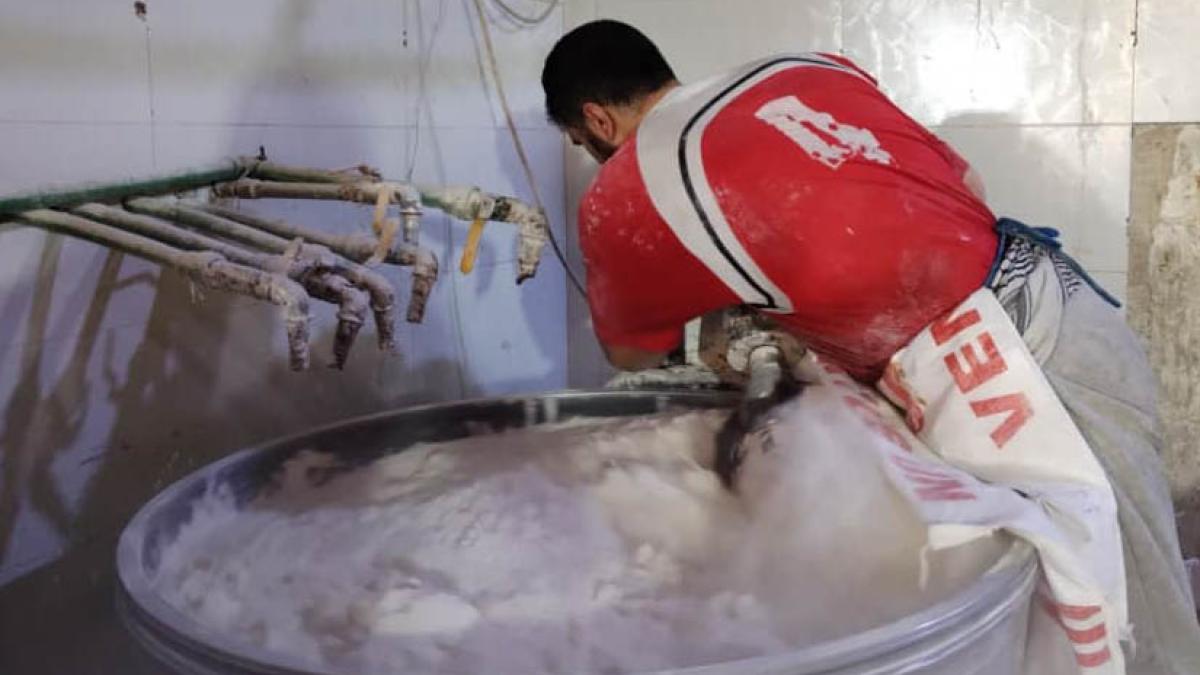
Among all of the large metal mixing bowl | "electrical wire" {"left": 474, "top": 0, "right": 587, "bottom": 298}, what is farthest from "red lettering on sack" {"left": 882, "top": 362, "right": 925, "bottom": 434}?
"electrical wire" {"left": 474, "top": 0, "right": 587, "bottom": 298}

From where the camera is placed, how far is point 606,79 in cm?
163

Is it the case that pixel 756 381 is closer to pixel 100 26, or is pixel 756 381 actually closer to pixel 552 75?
pixel 552 75

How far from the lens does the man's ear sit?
5.39 feet

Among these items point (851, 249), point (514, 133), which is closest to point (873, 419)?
point (851, 249)

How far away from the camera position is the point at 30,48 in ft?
4.07

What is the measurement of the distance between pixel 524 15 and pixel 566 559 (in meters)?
1.49

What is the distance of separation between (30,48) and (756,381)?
3.07ft

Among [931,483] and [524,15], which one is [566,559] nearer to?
[931,483]

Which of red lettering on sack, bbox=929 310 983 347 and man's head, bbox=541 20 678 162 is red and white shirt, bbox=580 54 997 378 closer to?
red lettering on sack, bbox=929 310 983 347

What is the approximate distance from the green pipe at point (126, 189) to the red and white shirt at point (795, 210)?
489 millimetres

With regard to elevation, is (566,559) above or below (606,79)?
below

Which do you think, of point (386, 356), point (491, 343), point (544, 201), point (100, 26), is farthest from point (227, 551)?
point (544, 201)

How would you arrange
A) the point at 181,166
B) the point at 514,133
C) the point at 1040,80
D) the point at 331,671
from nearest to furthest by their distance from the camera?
1. the point at 331,671
2. the point at 181,166
3. the point at 1040,80
4. the point at 514,133

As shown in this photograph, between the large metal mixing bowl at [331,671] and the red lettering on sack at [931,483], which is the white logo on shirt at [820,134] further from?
the large metal mixing bowl at [331,671]
